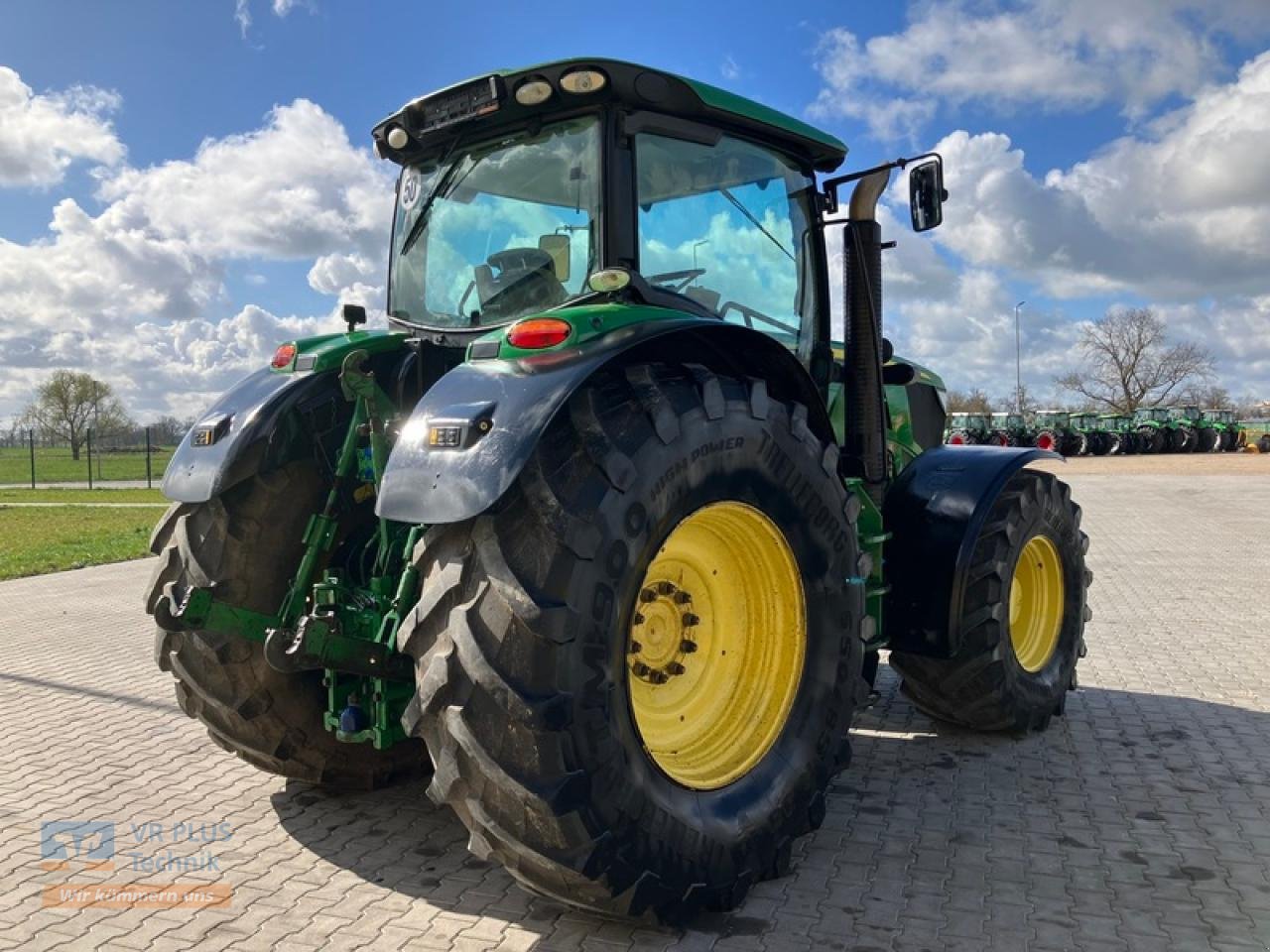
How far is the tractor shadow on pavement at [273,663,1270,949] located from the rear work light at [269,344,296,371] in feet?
5.65

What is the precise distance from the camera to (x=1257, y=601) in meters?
8.27

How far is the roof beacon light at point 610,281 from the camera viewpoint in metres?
3.21

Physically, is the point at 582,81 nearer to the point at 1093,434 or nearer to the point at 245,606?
the point at 245,606

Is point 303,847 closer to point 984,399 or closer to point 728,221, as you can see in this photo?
point 728,221

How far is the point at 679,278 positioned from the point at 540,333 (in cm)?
103

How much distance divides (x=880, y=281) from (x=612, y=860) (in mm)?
2981

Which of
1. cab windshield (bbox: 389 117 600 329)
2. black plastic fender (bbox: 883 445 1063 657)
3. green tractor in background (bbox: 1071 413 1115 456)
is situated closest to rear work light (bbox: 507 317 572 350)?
cab windshield (bbox: 389 117 600 329)

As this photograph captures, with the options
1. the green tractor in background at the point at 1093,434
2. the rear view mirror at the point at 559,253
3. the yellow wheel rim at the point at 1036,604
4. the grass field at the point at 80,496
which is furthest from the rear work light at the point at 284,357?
the green tractor in background at the point at 1093,434

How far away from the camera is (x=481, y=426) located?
2.64m

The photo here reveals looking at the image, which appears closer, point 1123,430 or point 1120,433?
point 1120,433

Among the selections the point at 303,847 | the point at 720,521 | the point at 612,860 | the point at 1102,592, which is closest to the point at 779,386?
the point at 720,521

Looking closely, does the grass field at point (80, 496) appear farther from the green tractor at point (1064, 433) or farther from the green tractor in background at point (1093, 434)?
the green tractor in background at point (1093, 434)

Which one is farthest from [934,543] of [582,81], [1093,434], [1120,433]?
[1120,433]

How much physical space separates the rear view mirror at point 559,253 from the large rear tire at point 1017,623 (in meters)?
2.26
